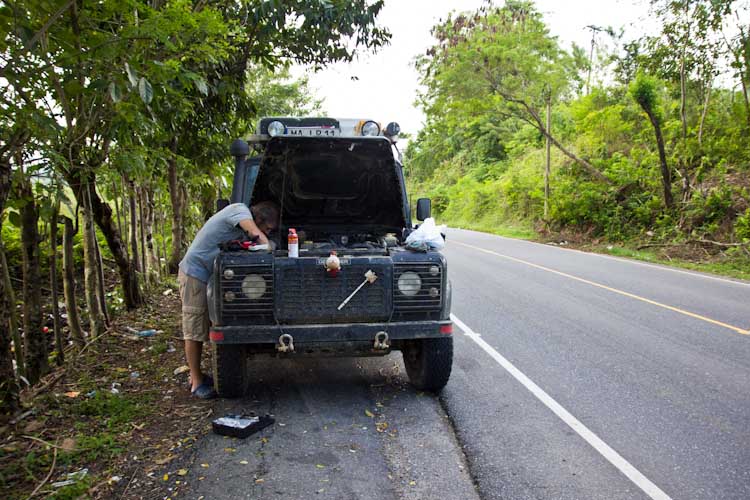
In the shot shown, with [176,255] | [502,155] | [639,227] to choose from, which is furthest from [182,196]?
[502,155]

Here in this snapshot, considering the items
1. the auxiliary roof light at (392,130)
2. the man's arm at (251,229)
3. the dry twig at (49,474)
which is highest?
the auxiliary roof light at (392,130)

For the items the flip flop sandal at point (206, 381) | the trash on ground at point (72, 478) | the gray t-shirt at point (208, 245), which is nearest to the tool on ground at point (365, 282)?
the gray t-shirt at point (208, 245)

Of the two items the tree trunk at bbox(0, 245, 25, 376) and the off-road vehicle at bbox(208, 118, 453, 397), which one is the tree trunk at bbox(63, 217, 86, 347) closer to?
the tree trunk at bbox(0, 245, 25, 376)

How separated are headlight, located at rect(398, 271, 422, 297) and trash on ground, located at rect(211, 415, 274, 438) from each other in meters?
1.42

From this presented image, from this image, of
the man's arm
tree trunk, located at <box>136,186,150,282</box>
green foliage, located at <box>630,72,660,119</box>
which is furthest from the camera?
green foliage, located at <box>630,72,660,119</box>

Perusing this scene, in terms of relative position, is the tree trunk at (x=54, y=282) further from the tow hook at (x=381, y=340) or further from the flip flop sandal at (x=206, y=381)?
the tow hook at (x=381, y=340)

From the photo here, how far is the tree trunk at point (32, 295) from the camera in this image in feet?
18.5

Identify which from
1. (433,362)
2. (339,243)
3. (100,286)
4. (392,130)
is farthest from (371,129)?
(100,286)

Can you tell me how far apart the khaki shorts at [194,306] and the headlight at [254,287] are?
0.69m

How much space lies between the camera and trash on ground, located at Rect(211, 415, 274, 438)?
426 cm

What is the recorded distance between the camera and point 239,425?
434 centimetres

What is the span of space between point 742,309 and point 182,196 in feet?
35.4

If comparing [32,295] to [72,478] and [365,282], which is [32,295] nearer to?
[72,478]

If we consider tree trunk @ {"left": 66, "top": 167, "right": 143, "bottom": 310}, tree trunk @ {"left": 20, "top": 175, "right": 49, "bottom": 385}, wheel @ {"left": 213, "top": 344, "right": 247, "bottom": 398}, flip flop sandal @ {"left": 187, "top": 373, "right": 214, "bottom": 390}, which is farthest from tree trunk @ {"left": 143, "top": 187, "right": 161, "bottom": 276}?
wheel @ {"left": 213, "top": 344, "right": 247, "bottom": 398}
